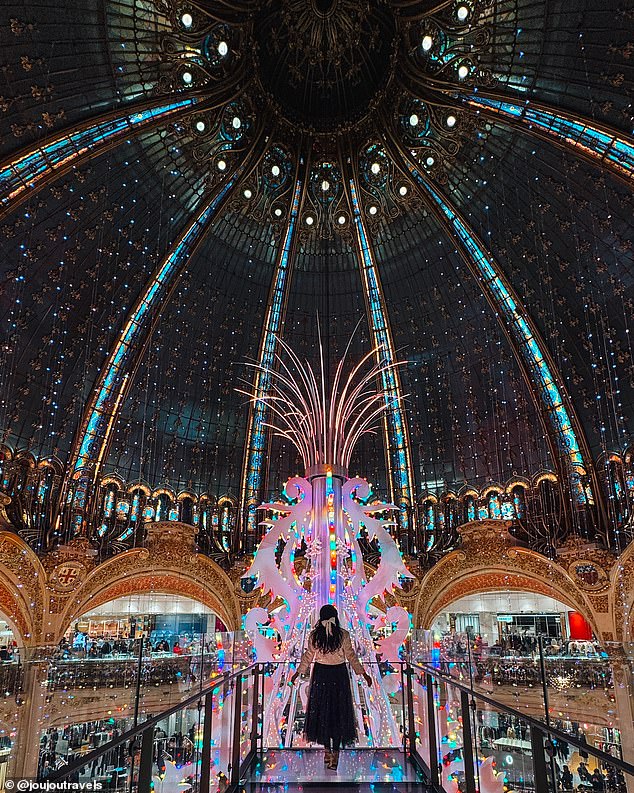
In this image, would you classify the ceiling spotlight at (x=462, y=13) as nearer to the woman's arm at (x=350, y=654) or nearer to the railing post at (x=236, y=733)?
the woman's arm at (x=350, y=654)

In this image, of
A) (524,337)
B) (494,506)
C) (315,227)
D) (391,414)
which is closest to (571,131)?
(524,337)

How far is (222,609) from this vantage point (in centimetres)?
1733

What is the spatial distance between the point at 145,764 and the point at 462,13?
1414cm

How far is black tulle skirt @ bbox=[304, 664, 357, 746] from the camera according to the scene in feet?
21.2

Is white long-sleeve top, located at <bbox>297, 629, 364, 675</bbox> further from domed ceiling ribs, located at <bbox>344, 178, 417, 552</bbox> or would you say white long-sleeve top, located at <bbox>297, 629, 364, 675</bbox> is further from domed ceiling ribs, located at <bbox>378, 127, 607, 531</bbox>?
domed ceiling ribs, located at <bbox>344, 178, 417, 552</bbox>

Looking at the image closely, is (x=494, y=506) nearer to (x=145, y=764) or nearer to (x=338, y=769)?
(x=338, y=769)

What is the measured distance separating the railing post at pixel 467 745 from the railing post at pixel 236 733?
213 cm

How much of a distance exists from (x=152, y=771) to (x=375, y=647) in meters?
6.45

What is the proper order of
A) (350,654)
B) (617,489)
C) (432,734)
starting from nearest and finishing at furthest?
(432,734), (350,654), (617,489)

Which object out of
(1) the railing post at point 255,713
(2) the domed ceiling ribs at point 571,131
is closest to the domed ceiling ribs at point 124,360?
(2) the domed ceiling ribs at point 571,131

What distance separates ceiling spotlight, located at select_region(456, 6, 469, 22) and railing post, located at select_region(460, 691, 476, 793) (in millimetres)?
12995

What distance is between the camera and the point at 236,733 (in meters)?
5.66

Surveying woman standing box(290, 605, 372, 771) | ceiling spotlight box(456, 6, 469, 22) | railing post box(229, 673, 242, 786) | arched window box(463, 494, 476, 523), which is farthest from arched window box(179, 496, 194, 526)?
ceiling spotlight box(456, 6, 469, 22)

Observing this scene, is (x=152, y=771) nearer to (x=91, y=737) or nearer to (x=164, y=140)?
(x=91, y=737)
